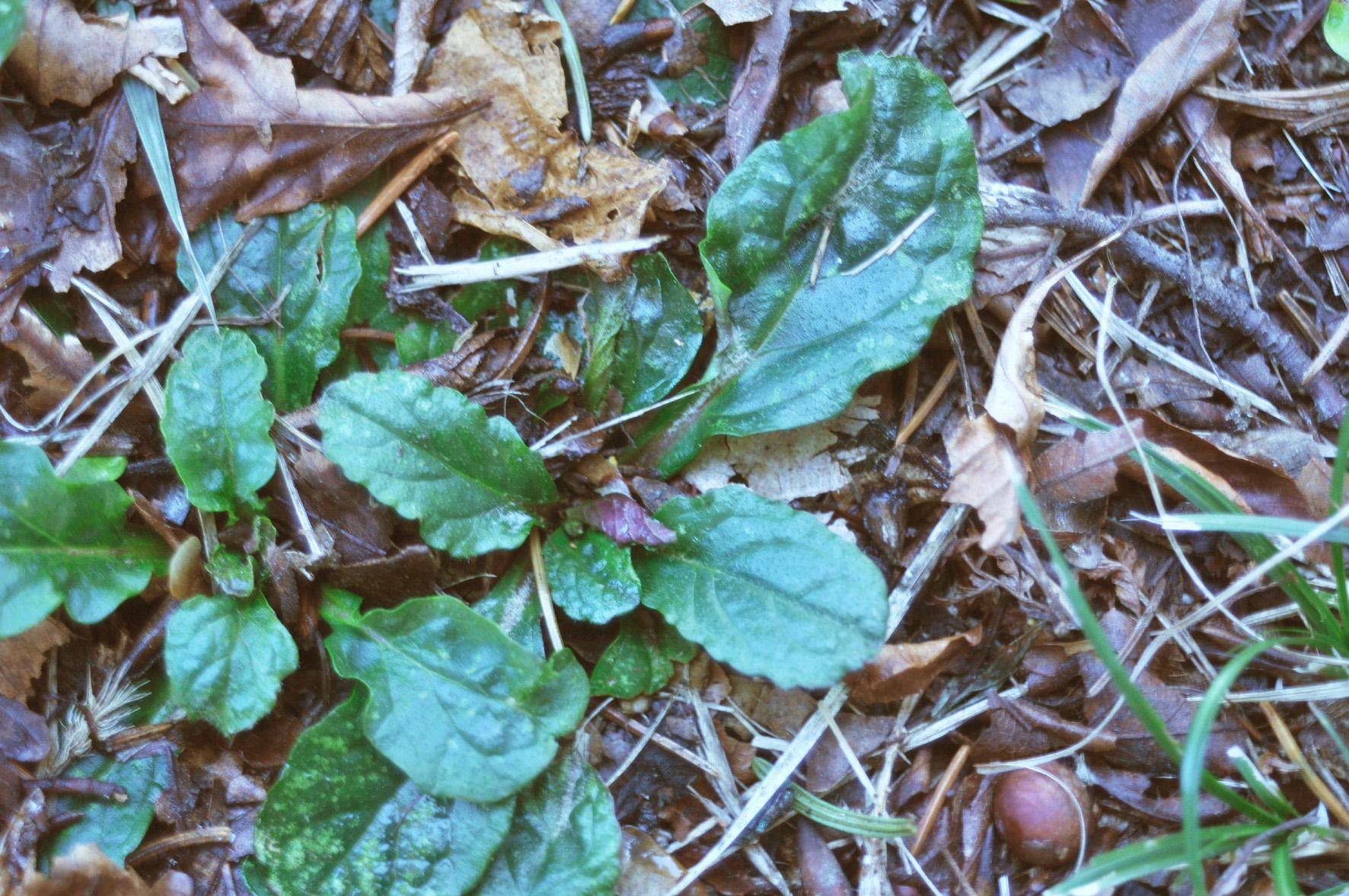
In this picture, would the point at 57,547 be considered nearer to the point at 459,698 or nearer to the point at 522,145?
the point at 459,698

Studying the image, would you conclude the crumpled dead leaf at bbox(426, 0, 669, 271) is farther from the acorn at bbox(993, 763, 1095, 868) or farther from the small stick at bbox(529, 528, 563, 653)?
the acorn at bbox(993, 763, 1095, 868)

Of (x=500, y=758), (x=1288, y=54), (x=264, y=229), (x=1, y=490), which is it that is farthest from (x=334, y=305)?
(x=1288, y=54)

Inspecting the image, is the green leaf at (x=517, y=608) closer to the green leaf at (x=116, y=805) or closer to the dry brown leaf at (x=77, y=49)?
the green leaf at (x=116, y=805)

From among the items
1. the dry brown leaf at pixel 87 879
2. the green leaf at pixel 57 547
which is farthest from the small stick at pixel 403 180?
the dry brown leaf at pixel 87 879

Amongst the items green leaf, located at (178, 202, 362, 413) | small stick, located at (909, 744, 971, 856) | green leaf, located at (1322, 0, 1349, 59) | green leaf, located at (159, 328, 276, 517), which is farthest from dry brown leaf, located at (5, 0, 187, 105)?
green leaf, located at (1322, 0, 1349, 59)

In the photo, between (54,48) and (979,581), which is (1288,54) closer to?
(979,581)

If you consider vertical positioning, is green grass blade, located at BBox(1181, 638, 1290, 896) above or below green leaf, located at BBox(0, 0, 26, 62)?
below
